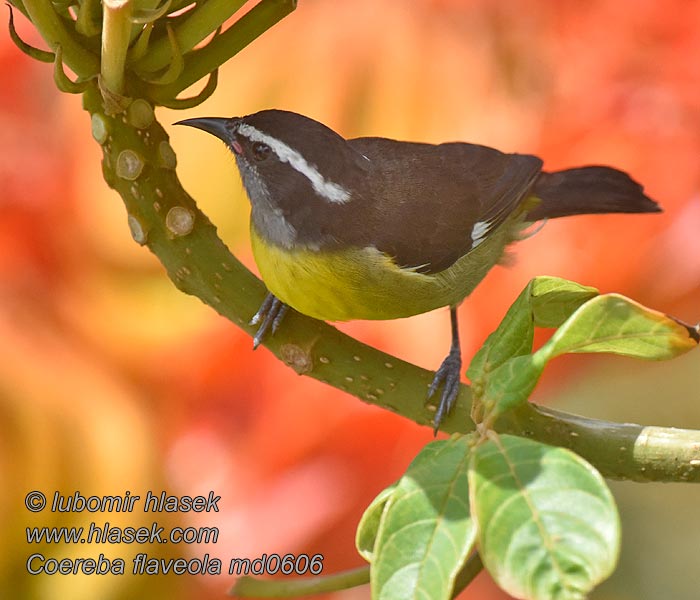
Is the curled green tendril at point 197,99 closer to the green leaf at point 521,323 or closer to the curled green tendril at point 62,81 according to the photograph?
the curled green tendril at point 62,81

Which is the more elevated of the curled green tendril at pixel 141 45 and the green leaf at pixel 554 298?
the curled green tendril at pixel 141 45

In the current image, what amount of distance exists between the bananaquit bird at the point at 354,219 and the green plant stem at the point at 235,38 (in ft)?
0.45

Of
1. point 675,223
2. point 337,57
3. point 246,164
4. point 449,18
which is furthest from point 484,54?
point 246,164

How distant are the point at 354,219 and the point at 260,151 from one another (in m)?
0.08

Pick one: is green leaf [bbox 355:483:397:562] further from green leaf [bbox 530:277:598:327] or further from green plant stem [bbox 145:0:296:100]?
green plant stem [bbox 145:0:296:100]

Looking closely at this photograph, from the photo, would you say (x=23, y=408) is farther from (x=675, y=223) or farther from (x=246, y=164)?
(x=675, y=223)

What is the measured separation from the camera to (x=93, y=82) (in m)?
0.41

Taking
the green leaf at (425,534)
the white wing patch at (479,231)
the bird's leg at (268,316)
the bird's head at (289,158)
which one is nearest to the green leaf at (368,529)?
the green leaf at (425,534)

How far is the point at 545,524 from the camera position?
0.25m

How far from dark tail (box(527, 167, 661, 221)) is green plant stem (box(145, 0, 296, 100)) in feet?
1.65

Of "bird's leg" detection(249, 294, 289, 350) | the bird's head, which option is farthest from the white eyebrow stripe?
"bird's leg" detection(249, 294, 289, 350)

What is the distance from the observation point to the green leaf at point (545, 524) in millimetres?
245

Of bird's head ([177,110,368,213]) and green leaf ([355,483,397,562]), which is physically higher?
bird's head ([177,110,368,213])

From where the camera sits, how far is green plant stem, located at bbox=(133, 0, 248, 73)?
362 millimetres
